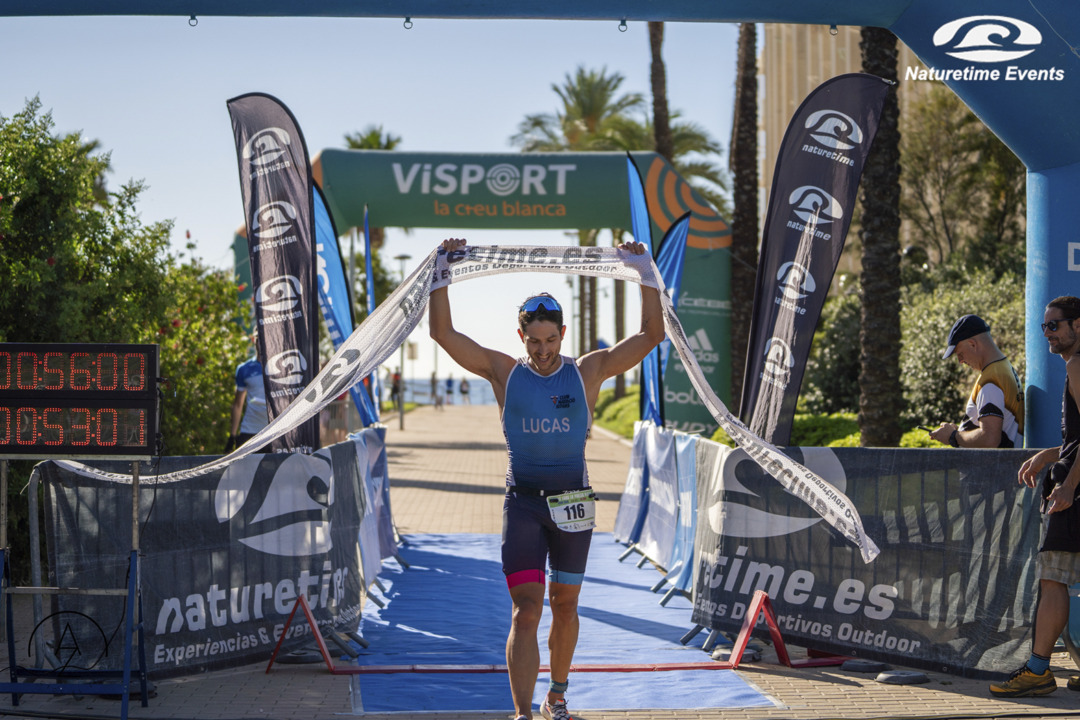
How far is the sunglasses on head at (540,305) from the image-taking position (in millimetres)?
4996

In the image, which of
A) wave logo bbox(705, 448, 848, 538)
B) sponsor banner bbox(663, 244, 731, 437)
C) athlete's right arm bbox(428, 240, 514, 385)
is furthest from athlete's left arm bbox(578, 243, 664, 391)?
sponsor banner bbox(663, 244, 731, 437)

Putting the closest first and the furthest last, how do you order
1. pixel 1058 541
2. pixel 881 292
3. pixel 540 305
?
pixel 540 305
pixel 1058 541
pixel 881 292

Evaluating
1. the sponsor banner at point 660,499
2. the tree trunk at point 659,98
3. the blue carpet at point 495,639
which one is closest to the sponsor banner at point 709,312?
the sponsor banner at point 660,499

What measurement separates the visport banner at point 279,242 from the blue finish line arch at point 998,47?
1230 millimetres

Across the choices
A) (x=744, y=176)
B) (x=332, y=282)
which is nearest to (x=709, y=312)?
(x=744, y=176)

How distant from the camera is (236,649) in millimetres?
6180

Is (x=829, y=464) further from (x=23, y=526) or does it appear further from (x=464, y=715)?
(x=23, y=526)

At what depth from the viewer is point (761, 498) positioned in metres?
6.59

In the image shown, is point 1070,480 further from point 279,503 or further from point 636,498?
point 636,498

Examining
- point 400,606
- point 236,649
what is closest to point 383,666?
point 236,649

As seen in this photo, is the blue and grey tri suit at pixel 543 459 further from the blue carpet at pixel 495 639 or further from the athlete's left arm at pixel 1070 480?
the athlete's left arm at pixel 1070 480

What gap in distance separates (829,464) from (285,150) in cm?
481

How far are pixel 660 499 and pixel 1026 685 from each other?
4786 mm

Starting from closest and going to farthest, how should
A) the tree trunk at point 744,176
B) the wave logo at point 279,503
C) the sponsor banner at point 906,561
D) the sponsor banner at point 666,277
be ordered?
1. the sponsor banner at point 906,561
2. the wave logo at point 279,503
3. the sponsor banner at point 666,277
4. the tree trunk at point 744,176
